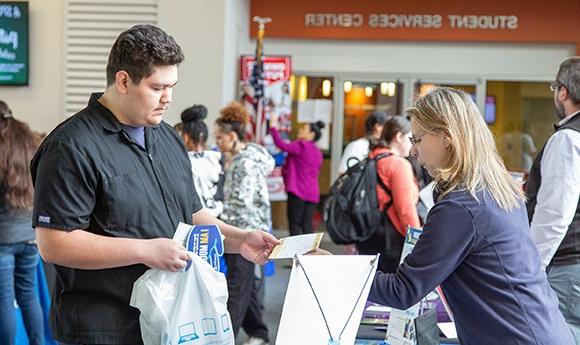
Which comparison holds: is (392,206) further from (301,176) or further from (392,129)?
(301,176)

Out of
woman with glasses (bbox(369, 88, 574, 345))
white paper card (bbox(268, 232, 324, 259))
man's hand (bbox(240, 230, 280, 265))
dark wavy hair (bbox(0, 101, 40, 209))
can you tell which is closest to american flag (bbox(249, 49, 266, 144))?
dark wavy hair (bbox(0, 101, 40, 209))

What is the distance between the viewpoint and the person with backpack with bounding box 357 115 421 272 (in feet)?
13.7

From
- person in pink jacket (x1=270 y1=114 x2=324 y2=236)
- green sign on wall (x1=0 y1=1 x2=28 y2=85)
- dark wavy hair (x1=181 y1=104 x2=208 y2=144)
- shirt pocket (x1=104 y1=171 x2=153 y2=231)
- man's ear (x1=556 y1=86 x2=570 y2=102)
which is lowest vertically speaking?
person in pink jacket (x1=270 y1=114 x2=324 y2=236)

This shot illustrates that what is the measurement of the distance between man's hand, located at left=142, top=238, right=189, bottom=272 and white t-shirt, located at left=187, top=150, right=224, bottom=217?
2542 millimetres

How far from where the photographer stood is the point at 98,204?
6.86 ft

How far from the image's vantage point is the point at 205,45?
7.64 meters

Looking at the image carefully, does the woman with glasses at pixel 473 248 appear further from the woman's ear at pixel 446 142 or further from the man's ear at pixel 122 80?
the man's ear at pixel 122 80

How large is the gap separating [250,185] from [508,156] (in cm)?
586

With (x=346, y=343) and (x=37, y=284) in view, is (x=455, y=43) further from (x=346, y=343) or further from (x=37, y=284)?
(x=346, y=343)

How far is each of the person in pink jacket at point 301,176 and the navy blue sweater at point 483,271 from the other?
594 cm

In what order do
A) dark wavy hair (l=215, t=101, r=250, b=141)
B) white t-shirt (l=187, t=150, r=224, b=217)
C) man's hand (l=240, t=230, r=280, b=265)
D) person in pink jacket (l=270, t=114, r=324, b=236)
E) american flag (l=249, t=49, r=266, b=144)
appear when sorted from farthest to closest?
1. american flag (l=249, t=49, r=266, b=144)
2. person in pink jacket (l=270, t=114, r=324, b=236)
3. dark wavy hair (l=215, t=101, r=250, b=141)
4. white t-shirt (l=187, t=150, r=224, b=217)
5. man's hand (l=240, t=230, r=280, b=265)

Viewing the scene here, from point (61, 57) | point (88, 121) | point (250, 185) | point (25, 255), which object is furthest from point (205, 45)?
point (88, 121)

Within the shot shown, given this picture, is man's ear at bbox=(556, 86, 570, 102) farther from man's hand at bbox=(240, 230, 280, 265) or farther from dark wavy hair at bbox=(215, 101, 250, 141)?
dark wavy hair at bbox=(215, 101, 250, 141)

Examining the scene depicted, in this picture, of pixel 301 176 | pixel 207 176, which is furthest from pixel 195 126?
pixel 301 176
